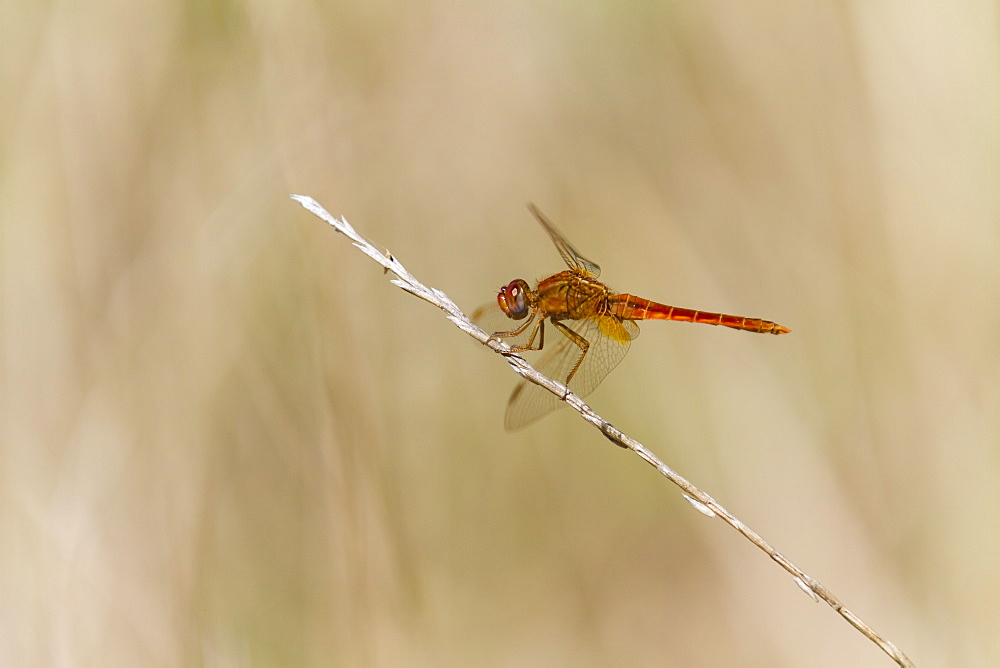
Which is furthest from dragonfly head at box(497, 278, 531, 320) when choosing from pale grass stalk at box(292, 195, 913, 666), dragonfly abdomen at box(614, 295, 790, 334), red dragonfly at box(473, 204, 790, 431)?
pale grass stalk at box(292, 195, 913, 666)

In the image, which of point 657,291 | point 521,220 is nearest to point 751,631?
point 657,291

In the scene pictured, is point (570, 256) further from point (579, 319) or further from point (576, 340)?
point (576, 340)

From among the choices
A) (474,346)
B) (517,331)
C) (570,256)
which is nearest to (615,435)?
(517,331)

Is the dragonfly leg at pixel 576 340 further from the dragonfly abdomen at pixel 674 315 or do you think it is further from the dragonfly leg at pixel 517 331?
the dragonfly abdomen at pixel 674 315

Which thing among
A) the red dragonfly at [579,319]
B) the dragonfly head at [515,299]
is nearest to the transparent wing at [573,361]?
the red dragonfly at [579,319]

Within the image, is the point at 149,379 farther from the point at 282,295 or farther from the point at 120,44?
the point at 120,44

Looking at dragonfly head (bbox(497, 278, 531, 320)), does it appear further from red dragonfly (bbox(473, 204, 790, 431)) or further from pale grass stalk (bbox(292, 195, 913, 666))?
pale grass stalk (bbox(292, 195, 913, 666))
